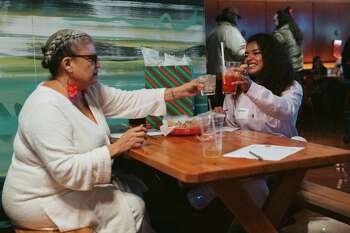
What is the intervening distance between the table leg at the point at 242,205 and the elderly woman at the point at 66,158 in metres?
0.51

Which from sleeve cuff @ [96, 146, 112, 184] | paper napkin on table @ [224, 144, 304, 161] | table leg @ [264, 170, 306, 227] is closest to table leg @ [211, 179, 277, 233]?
paper napkin on table @ [224, 144, 304, 161]

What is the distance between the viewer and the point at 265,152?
1.96m

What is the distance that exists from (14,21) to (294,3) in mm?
8842

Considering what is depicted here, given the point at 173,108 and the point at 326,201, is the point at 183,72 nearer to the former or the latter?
the point at 173,108

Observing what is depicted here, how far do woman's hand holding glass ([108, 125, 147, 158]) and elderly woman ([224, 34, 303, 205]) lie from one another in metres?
0.82

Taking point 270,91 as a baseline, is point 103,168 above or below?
below

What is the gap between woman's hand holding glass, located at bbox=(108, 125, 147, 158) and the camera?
2079 mm

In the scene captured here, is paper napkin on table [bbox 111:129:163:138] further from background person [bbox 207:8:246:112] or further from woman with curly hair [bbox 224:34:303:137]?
background person [bbox 207:8:246:112]

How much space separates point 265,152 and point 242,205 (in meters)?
0.24

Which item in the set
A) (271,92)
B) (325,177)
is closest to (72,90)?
(271,92)

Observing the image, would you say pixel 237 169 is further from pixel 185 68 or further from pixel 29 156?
pixel 185 68

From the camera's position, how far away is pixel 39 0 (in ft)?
10.6

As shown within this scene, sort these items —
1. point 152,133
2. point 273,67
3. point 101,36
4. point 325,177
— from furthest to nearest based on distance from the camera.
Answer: point 325,177, point 101,36, point 273,67, point 152,133

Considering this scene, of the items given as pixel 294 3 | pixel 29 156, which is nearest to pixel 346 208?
pixel 29 156
